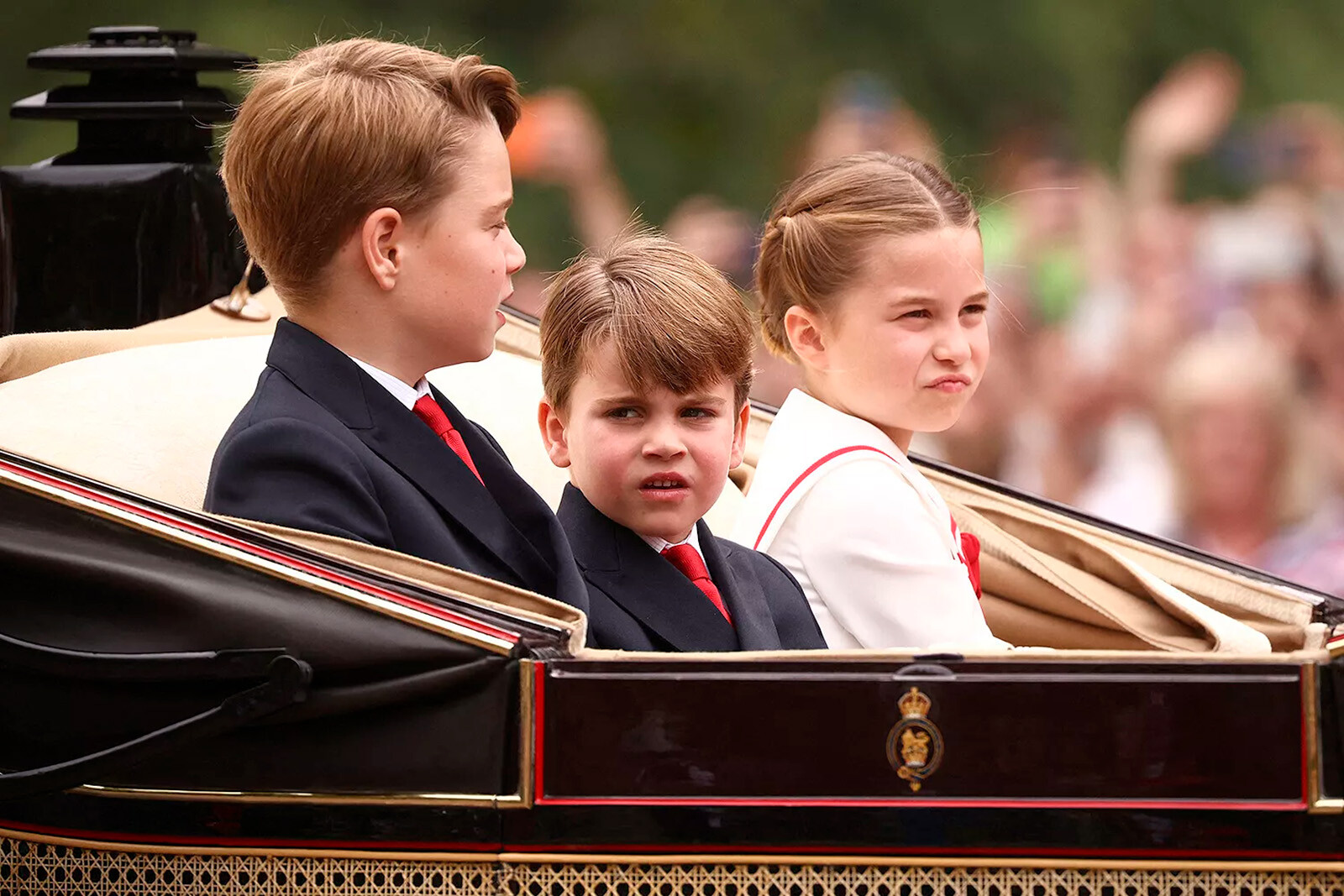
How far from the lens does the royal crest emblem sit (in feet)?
4.42

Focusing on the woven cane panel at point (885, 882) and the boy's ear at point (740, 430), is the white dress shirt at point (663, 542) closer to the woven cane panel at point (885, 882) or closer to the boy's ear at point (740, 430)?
the boy's ear at point (740, 430)

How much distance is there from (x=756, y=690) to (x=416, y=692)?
0.84ft

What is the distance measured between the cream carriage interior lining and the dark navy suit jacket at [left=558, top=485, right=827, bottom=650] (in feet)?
1.43

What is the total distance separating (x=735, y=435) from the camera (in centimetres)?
187

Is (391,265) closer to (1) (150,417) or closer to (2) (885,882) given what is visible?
(1) (150,417)

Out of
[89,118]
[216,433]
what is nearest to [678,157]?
[89,118]

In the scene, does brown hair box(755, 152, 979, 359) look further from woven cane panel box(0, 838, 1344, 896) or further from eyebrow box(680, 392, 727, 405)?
woven cane panel box(0, 838, 1344, 896)

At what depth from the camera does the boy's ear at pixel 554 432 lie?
71.4 inches

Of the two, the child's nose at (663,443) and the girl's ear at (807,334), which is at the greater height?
the girl's ear at (807,334)

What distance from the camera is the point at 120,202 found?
239cm

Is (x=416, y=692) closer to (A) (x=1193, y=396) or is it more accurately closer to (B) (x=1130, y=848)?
(B) (x=1130, y=848)

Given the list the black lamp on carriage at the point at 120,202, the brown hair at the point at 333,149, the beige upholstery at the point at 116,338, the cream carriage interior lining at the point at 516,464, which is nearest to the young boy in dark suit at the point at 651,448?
the brown hair at the point at 333,149

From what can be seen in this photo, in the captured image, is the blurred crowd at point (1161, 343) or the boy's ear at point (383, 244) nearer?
the boy's ear at point (383, 244)

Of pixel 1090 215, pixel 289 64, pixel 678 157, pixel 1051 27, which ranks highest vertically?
pixel 1051 27
